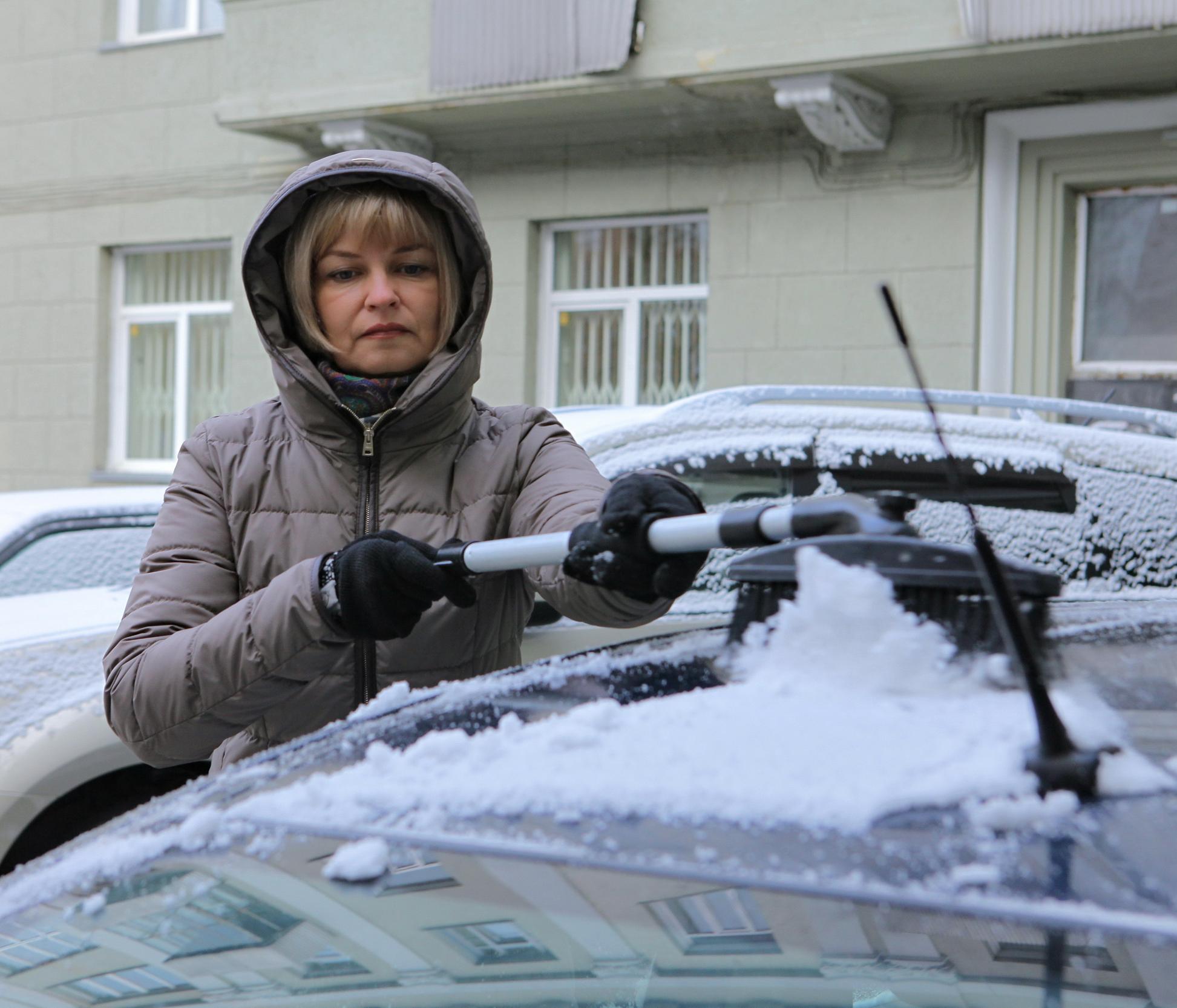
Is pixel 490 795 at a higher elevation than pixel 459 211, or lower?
lower

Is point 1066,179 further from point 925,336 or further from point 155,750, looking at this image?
point 155,750

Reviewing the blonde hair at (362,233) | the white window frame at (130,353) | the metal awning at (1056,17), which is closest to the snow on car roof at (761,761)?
the blonde hair at (362,233)

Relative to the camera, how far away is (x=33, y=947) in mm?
1171

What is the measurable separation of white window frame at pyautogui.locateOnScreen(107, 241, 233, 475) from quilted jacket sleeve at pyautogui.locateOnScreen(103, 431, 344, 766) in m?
9.32

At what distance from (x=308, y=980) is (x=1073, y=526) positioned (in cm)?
275

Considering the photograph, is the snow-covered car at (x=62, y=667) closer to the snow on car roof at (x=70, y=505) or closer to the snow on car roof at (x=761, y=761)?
the snow on car roof at (x=70, y=505)

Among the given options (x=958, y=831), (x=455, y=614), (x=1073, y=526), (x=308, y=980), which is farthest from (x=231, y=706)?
(x=1073, y=526)

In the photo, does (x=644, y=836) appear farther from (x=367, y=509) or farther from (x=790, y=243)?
(x=790, y=243)

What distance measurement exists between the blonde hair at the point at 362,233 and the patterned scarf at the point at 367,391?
0.05 m

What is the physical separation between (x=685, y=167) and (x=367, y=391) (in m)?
7.35

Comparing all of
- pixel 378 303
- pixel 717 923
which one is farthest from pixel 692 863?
pixel 378 303

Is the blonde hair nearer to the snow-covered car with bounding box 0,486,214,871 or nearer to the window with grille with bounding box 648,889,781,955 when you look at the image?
the window with grille with bounding box 648,889,781,955

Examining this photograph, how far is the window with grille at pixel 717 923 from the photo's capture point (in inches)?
38.0

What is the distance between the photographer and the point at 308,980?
107 cm
